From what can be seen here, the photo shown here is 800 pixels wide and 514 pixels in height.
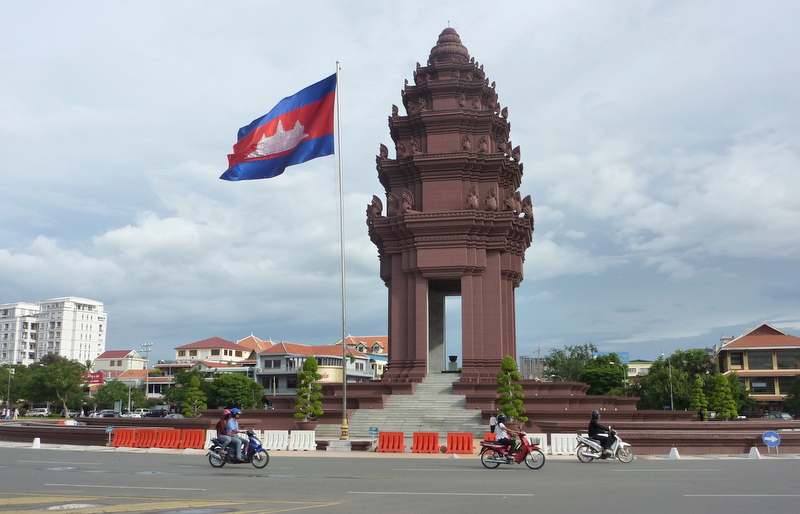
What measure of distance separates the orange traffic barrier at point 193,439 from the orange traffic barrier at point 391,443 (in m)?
7.32

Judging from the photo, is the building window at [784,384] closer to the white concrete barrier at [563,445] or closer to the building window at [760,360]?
the building window at [760,360]

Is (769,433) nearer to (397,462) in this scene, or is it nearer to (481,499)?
(397,462)

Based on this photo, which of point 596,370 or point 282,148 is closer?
point 282,148

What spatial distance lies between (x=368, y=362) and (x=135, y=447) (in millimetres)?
86673

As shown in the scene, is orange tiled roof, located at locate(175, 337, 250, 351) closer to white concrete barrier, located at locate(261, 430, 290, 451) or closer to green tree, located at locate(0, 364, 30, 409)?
green tree, located at locate(0, 364, 30, 409)

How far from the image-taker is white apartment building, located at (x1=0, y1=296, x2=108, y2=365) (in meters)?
163

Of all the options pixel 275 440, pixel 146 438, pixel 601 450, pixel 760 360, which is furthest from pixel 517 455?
pixel 760 360

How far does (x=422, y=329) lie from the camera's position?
39750 millimetres

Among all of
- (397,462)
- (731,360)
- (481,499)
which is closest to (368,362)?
(731,360)

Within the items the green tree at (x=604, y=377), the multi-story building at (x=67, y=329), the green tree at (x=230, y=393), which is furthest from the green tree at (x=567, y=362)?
the multi-story building at (x=67, y=329)

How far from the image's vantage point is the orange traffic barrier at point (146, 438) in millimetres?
29844

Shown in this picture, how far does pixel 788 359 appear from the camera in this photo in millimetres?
84625

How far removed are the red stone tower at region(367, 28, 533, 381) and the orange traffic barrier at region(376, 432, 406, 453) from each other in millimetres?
10836

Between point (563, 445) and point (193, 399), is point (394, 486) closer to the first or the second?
point (563, 445)
